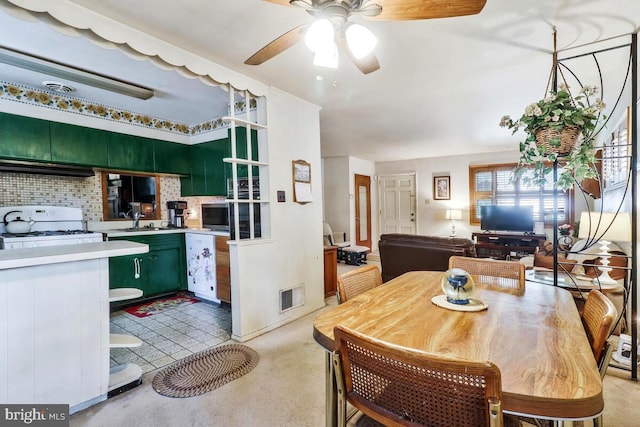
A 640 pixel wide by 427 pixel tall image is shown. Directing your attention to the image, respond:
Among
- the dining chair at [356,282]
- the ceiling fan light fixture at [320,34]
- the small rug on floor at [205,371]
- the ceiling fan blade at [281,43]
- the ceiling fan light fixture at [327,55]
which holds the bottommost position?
the small rug on floor at [205,371]

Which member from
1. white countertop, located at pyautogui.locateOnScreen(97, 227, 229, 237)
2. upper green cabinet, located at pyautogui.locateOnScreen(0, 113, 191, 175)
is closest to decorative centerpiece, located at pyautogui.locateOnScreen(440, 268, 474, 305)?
white countertop, located at pyautogui.locateOnScreen(97, 227, 229, 237)

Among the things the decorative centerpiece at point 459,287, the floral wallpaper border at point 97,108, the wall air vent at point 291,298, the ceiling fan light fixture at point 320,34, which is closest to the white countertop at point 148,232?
the wall air vent at point 291,298

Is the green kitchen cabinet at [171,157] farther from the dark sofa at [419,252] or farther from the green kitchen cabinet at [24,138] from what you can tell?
the dark sofa at [419,252]

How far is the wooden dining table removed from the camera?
754 millimetres

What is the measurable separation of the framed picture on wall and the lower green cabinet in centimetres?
543

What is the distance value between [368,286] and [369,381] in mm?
914

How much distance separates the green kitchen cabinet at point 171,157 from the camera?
4082 mm

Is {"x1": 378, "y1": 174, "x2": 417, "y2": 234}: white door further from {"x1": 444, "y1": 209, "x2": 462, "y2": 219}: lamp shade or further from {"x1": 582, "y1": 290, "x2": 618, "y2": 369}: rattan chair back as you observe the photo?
{"x1": 582, "y1": 290, "x2": 618, "y2": 369}: rattan chair back

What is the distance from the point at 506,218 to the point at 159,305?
5.99 metres

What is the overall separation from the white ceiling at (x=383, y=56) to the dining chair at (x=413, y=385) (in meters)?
1.84

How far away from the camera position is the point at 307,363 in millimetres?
2303

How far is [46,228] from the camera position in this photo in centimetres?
332

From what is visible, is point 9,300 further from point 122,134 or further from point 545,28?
point 545,28

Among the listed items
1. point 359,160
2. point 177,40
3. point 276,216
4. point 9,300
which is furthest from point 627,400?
point 359,160
